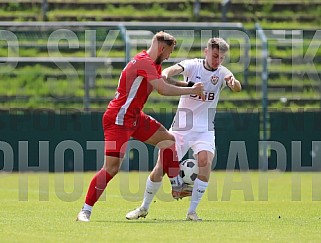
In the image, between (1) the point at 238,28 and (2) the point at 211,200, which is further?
(1) the point at 238,28

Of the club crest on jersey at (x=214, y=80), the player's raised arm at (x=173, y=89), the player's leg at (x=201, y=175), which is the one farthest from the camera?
the club crest on jersey at (x=214, y=80)

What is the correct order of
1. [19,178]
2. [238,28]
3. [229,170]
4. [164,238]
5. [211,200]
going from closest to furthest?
[164,238]
[211,200]
[19,178]
[229,170]
[238,28]

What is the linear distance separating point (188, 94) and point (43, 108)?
426 inches

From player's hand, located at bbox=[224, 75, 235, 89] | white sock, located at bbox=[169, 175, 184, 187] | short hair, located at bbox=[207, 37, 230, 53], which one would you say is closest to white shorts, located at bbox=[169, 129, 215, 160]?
white sock, located at bbox=[169, 175, 184, 187]

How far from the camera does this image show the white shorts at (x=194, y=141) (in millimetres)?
11211

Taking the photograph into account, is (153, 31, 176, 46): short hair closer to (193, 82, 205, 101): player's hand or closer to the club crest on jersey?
(193, 82, 205, 101): player's hand

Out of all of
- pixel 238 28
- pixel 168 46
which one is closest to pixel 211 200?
pixel 168 46

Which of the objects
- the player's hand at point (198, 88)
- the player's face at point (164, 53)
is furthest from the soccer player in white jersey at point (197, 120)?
the player's hand at point (198, 88)

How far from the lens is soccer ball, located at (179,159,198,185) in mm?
11229

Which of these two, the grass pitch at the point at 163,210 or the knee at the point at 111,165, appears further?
the knee at the point at 111,165

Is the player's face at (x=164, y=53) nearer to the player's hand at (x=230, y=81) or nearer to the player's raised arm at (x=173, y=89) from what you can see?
the player's raised arm at (x=173, y=89)

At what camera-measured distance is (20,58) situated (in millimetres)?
22781

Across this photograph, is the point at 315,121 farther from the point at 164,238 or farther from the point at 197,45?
the point at 164,238

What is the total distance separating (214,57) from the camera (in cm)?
1109
